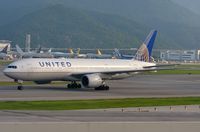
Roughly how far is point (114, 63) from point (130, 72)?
142 inches

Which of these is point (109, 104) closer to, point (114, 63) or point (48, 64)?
point (48, 64)

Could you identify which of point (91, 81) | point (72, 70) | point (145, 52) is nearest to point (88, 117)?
point (91, 81)

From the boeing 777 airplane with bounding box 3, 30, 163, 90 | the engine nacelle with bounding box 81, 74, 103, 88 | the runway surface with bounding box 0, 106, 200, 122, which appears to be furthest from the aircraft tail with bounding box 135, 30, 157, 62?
the runway surface with bounding box 0, 106, 200, 122

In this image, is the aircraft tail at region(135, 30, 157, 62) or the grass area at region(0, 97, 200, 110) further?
the aircraft tail at region(135, 30, 157, 62)

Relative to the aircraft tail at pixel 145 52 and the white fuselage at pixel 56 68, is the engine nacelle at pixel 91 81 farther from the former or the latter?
the aircraft tail at pixel 145 52

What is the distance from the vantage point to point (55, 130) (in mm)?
17562

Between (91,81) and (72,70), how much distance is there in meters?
3.26

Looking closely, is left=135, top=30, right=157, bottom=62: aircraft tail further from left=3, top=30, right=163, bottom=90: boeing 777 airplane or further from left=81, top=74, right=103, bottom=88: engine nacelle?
left=81, top=74, right=103, bottom=88: engine nacelle

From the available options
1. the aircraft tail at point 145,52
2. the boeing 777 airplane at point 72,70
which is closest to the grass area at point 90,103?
the boeing 777 airplane at point 72,70

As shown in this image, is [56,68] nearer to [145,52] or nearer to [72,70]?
[72,70]

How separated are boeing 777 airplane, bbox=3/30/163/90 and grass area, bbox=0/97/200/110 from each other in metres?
13.9

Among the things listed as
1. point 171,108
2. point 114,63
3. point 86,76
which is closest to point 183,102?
point 171,108

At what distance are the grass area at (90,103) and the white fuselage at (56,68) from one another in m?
14.4

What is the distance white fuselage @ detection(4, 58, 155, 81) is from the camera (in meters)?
59.9
